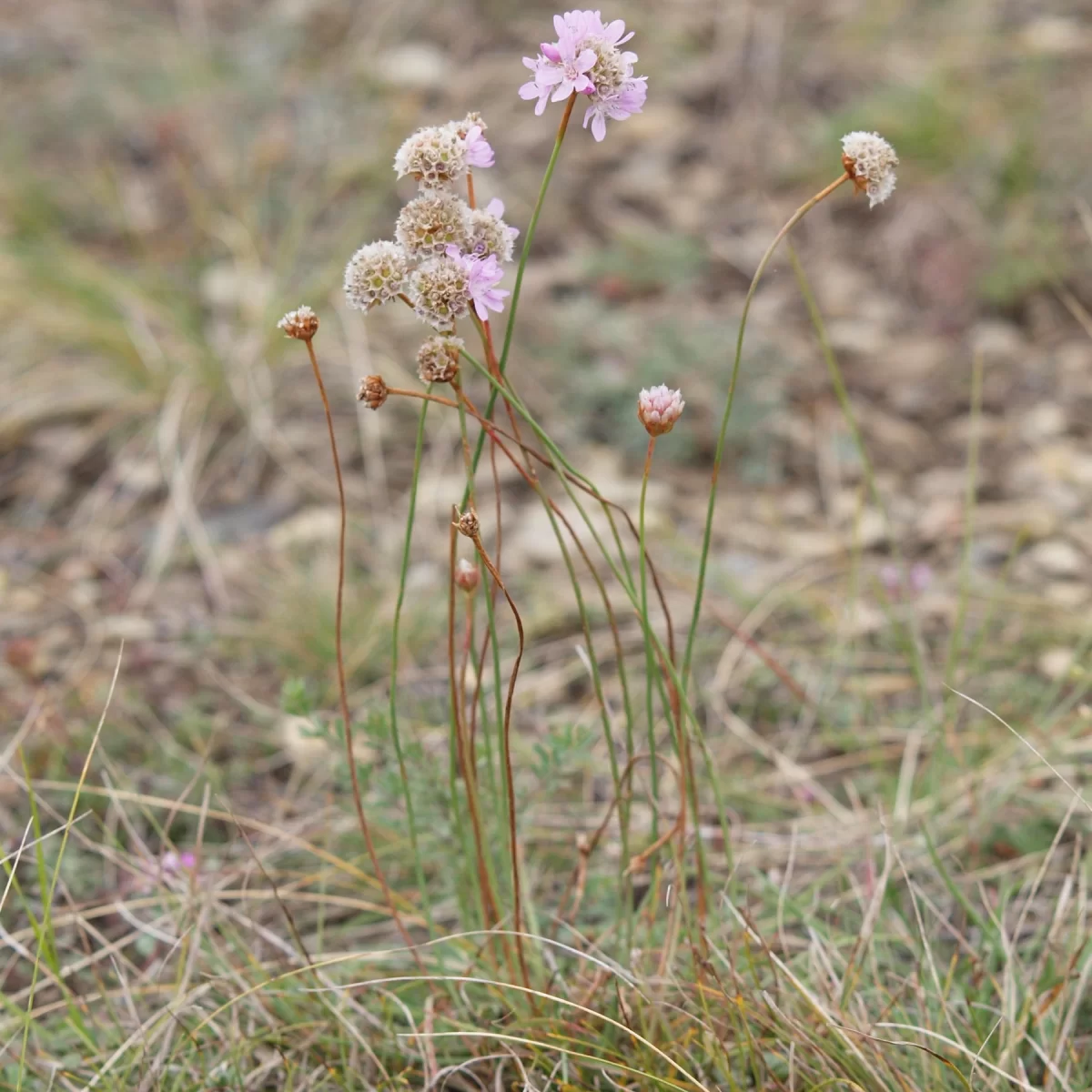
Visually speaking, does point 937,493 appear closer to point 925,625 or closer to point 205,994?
point 925,625

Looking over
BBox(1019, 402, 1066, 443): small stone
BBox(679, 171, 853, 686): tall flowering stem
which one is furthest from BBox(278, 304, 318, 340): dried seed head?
BBox(1019, 402, 1066, 443): small stone

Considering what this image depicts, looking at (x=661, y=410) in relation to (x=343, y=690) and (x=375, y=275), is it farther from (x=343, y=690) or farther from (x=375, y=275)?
(x=343, y=690)

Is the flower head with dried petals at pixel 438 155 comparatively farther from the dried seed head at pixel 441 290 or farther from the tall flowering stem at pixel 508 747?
the tall flowering stem at pixel 508 747

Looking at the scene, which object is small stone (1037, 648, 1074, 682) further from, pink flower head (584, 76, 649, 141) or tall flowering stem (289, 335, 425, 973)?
pink flower head (584, 76, 649, 141)

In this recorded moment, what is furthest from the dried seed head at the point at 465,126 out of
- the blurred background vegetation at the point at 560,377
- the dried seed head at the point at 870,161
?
the blurred background vegetation at the point at 560,377

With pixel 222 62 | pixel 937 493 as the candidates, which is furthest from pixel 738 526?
pixel 222 62
